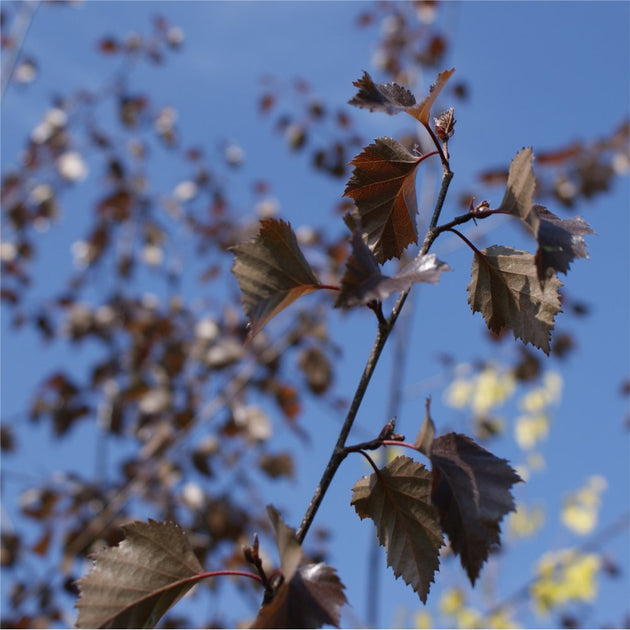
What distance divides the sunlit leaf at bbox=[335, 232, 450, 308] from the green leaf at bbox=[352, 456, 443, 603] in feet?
0.51

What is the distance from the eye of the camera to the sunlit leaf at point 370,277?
526mm

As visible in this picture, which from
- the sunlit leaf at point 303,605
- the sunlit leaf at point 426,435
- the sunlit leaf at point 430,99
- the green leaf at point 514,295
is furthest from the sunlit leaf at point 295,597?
the sunlit leaf at point 430,99

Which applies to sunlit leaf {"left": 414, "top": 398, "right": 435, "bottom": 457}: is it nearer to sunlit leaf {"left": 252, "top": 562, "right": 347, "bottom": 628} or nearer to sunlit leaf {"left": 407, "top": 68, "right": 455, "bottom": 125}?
sunlit leaf {"left": 252, "top": 562, "right": 347, "bottom": 628}

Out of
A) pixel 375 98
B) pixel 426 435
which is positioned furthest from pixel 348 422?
pixel 375 98

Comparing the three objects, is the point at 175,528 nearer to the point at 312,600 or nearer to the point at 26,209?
the point at 312,600

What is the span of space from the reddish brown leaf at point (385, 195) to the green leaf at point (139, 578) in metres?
0.32

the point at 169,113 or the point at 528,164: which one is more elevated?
the point at 169,113

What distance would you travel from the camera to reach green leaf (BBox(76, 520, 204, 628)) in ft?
1.95

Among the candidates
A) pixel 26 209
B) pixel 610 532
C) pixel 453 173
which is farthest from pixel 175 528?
pixel 610 532

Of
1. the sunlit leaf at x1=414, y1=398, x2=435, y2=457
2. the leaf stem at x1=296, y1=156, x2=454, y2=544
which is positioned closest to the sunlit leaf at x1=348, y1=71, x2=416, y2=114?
the leaf stem at x1=296, y1=156, x2=454, y2=544

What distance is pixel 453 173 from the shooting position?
643 mm

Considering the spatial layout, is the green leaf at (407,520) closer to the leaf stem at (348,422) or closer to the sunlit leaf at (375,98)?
the leaf stem at (348,422)

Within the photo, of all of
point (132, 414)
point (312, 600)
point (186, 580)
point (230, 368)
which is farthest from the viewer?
point (132, 414)

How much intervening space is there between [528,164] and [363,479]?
31cm
